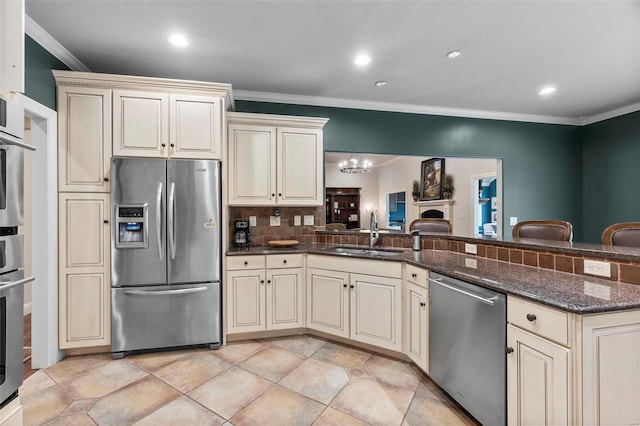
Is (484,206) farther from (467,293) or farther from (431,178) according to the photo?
(467,293)

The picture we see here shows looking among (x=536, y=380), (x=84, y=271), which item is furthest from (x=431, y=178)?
(x=84, y=271)

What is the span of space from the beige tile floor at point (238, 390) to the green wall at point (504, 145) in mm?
2571

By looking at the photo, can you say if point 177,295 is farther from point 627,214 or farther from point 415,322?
point 627,214

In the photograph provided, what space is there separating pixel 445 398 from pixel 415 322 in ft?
1.65

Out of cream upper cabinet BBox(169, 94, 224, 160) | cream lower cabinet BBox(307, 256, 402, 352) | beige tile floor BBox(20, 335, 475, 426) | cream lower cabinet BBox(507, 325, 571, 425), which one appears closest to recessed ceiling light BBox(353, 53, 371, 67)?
cream upper cabinet BBox(169, 94, 224, 160)

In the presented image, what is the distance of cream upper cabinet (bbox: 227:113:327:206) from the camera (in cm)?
315

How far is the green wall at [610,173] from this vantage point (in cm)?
416

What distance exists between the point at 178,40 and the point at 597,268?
3279mm

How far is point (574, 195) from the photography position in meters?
4.78

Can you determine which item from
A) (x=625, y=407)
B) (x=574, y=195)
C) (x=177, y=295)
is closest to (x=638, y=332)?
(x=625, y=407)

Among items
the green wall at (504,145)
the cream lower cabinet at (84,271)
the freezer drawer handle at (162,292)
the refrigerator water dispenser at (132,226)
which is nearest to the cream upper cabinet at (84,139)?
the cream lower cabinet at (84,271)

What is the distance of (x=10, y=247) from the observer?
4.02 feet

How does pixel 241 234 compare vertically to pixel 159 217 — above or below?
below

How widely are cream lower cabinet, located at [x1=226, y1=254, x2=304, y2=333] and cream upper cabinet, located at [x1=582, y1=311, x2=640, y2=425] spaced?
7.28ft
